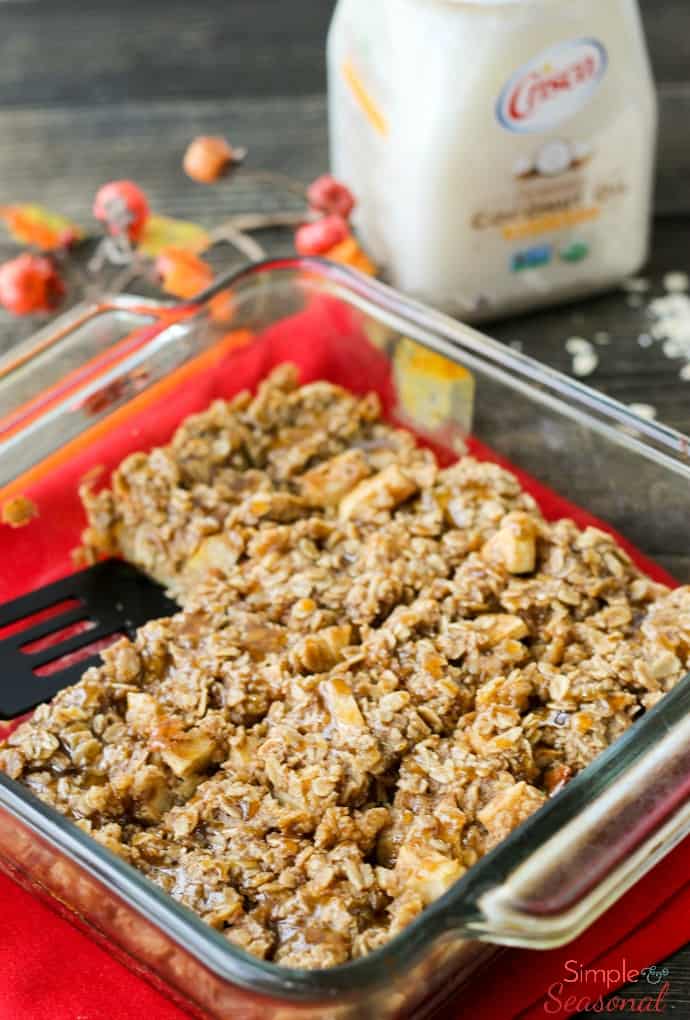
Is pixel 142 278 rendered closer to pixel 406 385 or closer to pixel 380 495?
pixel 406 385

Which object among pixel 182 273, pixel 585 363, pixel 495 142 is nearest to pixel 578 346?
pixel 585 363

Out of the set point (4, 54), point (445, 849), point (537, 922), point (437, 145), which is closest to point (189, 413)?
point (437, 145)

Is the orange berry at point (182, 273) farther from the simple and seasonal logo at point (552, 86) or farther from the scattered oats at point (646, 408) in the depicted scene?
the scattered oats at point (646, 408)

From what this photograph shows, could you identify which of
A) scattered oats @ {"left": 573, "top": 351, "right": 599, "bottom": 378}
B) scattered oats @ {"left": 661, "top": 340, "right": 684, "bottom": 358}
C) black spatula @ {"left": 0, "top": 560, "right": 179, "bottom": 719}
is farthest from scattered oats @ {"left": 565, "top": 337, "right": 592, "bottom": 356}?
black spatula @ {"left": 0, "top": 560, "right": 179, "bottom": 719}

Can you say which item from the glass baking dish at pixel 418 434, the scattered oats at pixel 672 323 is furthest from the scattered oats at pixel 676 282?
the glass baking dish at pixel 418 434

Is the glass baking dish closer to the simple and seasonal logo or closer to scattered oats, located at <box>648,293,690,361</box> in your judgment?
the simple and seasonal logo
